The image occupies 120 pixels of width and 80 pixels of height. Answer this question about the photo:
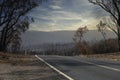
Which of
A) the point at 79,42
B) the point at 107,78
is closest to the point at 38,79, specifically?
the point at 107,78

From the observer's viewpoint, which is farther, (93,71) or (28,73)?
(28,73)

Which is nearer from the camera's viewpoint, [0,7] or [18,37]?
[0,7]

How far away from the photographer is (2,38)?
64.5 meters

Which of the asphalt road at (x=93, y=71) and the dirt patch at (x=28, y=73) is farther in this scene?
the dirt patch at (x=28, y=73)

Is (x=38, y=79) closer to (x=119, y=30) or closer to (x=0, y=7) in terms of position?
(x=0, y=7)

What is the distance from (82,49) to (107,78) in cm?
7124

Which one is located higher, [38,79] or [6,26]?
[6,26]

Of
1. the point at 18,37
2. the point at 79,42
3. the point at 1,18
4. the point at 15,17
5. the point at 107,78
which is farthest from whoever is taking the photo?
the point at 79,42

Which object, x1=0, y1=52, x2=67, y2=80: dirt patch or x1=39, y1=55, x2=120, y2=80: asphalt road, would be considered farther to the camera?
x1=0, y1=52, x2=67, y2=80: dirt patch

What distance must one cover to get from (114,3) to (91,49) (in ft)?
98.8

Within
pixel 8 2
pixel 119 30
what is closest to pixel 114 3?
pixel 119 30

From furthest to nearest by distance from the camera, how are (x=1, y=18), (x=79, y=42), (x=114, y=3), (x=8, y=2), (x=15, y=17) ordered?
Answer: (x=79, y=42) < (x=114, y=3) < (x=15, y=17) < (x=1, y=18) < (x=8, y=2)

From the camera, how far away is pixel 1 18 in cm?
4966

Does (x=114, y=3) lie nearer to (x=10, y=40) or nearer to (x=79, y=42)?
(x=10, y=40)
